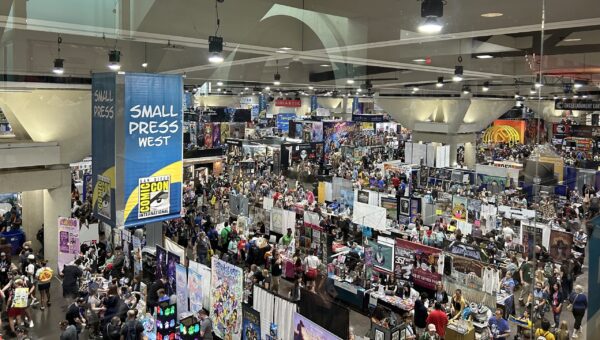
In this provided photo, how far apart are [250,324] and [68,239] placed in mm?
6142

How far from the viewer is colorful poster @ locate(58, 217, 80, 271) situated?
11234mm

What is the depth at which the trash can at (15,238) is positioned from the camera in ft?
45.9

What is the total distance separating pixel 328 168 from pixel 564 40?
18.4 metres

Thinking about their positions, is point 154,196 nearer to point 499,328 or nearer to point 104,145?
point 104,145

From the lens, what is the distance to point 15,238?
1418cm

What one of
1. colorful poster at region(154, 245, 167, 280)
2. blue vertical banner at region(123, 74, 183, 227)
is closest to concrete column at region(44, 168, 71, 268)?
colorful poster at region(154, 245, 167, 280)

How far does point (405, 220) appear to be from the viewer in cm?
1426

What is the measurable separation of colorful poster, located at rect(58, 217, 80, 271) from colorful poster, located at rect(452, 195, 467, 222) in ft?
32.6

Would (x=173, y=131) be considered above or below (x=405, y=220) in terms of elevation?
above

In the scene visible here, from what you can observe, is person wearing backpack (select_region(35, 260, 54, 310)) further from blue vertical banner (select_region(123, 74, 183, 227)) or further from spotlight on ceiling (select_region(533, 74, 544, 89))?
spotlight on ceiling (select_region(533, 74, 544, 89))

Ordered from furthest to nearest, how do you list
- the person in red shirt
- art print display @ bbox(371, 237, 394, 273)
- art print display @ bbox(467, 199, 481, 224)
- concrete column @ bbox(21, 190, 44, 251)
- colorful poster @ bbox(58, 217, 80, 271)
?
concrete column @ bbox(21, 190, 44, 251) → art print display @ bbox(467, 199, 481, 224) → colorful poster @ bbox(58, 217, 80, 271) → art print display @ bbox(371, 237, 394, 273) → the person in red shirt

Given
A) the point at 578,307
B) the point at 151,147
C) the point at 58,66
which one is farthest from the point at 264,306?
the point at 58,66

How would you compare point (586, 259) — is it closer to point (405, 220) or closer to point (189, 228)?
point (405, 220)

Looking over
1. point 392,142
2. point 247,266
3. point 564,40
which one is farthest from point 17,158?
point 392,142
